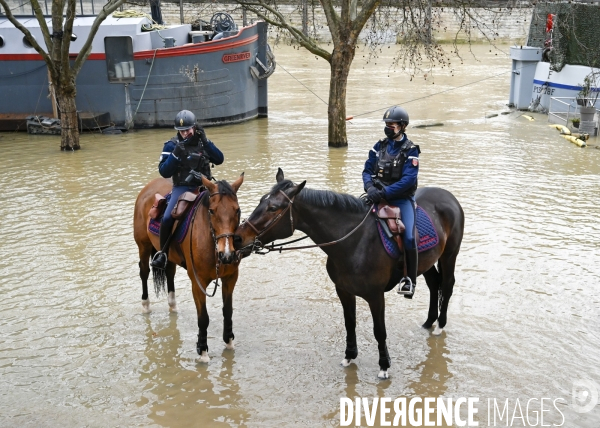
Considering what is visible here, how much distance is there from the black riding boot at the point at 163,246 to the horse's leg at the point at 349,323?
74.6 inches

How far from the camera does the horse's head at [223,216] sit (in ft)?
19.2

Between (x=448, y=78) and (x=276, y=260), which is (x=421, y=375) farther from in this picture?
(x=448, y=78)

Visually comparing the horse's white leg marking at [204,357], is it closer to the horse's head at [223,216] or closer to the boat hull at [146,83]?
the horse's head at [223,216]

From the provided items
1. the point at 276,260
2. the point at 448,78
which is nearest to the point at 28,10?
the point at 276,260

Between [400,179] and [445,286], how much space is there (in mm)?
1598

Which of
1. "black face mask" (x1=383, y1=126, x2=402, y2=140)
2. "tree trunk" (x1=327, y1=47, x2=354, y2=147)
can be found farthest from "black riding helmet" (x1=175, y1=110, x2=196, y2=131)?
"tree trunk" (x1=327, y1=47, x2=354, y2=147)

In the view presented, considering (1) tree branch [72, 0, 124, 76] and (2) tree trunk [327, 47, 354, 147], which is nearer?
(1) tree branch [72, 0, 124, 76]

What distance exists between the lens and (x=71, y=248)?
10227mm

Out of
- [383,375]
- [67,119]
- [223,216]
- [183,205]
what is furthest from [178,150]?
[67,119]

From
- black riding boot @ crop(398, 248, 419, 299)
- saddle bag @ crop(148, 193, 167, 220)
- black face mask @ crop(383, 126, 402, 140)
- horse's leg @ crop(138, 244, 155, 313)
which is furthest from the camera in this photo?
horse's leg @ crop(138, 244, 155, 313)

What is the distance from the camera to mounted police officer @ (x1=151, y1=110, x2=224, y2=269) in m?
7.02

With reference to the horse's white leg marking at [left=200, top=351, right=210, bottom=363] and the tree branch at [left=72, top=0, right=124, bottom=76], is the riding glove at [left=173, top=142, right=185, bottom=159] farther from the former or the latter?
the tree branch at [left=72, top=0, right=124, bottom=76]

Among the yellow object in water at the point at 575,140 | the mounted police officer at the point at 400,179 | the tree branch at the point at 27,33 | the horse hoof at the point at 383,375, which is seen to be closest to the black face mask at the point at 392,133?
the mounted police officer at the point at 400,179

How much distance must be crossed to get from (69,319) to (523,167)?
35.8 ft
